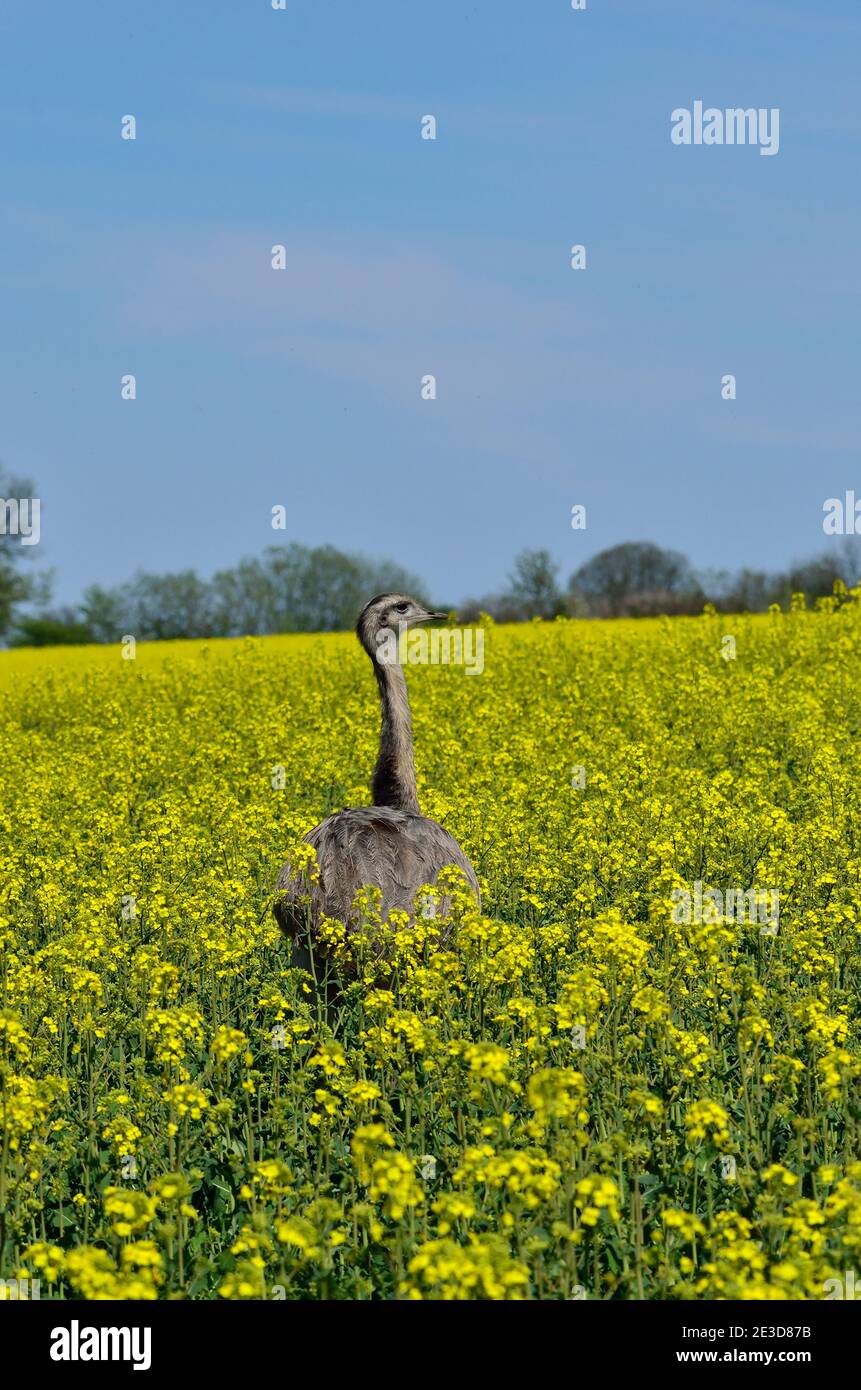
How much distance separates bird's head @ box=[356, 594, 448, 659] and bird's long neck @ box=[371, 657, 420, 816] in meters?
0.45

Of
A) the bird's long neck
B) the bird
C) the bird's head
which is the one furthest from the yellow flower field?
the bird's head

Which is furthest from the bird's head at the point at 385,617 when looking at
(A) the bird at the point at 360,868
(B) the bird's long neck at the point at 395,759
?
(A) the bird at the point at 360,868

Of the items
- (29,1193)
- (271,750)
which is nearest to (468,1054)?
(29,1193)

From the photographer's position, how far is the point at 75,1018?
837 centimetres

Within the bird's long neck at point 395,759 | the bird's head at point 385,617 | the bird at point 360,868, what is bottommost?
the bird at point 360,868

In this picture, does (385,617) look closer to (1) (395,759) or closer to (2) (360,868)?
(1) (395,759)

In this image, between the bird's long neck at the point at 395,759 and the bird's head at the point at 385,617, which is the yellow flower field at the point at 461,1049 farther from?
the bird's head at the point at 385,617

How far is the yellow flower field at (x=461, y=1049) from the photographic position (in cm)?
507

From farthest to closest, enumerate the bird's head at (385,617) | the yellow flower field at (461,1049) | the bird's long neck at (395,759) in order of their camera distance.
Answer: the bird's head at (385,617), the bird's long neck at (395,759), the yellow flower field at (461,1049)

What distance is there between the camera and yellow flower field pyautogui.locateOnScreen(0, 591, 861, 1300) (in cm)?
507

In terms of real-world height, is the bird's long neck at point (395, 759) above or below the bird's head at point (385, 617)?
below

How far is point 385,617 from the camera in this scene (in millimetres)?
11195

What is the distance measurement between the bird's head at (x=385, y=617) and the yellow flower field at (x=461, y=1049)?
1.76m

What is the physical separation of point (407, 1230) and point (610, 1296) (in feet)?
2.56
